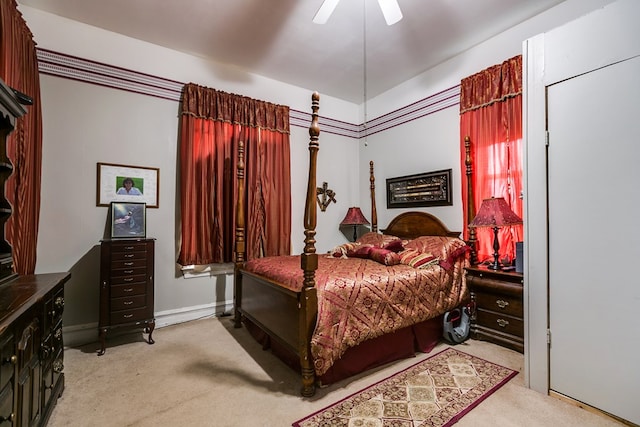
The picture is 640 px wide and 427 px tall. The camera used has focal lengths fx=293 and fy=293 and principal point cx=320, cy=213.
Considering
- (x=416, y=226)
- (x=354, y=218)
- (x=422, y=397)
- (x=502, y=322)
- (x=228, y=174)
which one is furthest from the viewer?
(x=354, y=218)

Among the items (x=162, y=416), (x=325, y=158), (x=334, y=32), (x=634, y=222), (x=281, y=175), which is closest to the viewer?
(x=634, y=222)

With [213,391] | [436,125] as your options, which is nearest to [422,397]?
[213,391]

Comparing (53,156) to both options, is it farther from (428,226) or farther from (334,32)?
(428,226)

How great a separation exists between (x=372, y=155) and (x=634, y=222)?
11.5 ft

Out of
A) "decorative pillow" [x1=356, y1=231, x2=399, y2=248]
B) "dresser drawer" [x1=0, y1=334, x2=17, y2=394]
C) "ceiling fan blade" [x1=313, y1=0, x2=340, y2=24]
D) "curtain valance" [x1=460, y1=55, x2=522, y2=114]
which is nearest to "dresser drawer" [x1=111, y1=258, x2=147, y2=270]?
"dresser drawer" [x1=0, y1=334, x2=17, y2=394]

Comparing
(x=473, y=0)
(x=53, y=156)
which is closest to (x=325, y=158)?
(x=473, y=0)

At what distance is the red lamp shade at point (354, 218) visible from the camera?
457cm

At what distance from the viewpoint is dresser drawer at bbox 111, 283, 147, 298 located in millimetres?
2721

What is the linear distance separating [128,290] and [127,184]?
46.4 inches

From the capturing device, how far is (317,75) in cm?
417

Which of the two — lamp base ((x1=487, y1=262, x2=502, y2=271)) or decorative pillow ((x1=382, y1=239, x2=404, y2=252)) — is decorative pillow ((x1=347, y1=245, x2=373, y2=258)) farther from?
lamp base ((x1=487, y1=262, x2=502, y2=271))

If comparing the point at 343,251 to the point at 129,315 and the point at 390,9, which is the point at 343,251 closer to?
the point at 129,315

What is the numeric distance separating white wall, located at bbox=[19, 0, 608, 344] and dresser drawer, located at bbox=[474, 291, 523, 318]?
106cm

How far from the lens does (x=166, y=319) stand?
3395 millimetres
